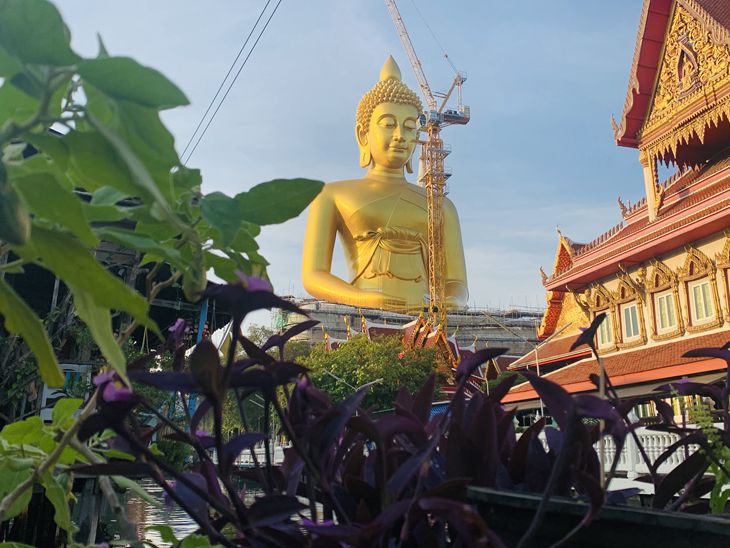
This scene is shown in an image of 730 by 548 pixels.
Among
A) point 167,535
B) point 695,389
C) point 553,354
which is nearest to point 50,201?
point 167,535

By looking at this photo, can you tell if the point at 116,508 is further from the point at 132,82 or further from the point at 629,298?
the point at 629,298

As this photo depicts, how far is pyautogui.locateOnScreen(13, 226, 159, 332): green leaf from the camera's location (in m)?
0.40

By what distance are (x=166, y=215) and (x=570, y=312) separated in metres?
17.9

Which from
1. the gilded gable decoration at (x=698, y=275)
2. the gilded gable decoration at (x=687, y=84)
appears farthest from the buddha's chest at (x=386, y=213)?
the gilded gable decoration at (x=698, y=275)

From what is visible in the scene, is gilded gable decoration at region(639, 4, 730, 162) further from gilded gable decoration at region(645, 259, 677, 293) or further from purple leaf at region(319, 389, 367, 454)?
purple leaf at region(319, 389, 367, 454)

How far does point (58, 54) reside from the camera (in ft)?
1.24

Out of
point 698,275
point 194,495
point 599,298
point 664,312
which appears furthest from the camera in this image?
point 599,298

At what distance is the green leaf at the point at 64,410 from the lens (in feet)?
2.73

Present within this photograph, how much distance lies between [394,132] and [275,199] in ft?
63.2

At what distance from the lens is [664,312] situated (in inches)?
424

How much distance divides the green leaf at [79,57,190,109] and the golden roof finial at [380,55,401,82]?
843 inches

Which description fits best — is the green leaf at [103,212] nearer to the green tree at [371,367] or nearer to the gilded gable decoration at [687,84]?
the gilded gable decoration at [687,84]

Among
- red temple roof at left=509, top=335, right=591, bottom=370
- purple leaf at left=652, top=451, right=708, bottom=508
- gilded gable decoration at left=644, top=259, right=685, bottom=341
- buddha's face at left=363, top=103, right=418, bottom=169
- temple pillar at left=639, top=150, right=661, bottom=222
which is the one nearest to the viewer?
purple leaf at left=652, top=451, right=708, bottom=508

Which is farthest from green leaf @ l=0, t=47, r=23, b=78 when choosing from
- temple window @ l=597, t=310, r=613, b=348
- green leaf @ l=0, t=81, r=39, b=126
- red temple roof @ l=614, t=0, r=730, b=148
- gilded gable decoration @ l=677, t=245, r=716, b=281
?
temple window @ l=597, t=310, r=613, b=348
